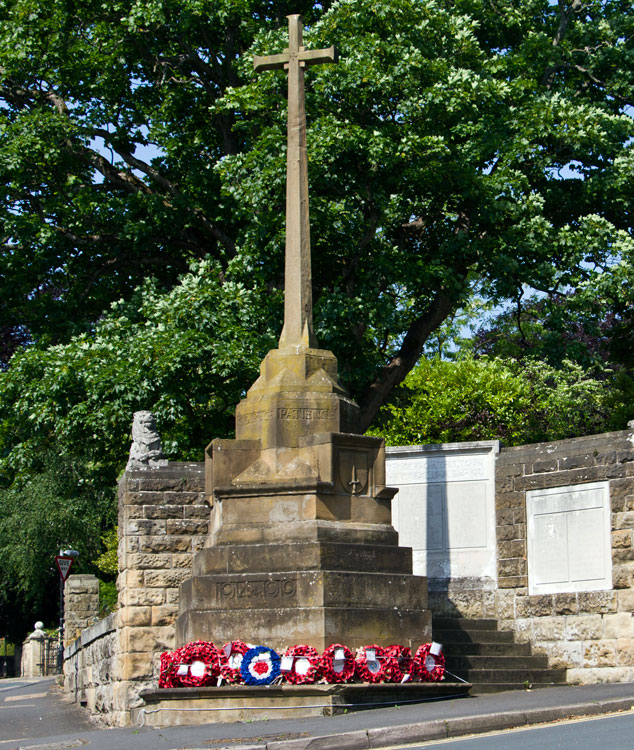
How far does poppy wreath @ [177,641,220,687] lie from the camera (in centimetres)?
1104

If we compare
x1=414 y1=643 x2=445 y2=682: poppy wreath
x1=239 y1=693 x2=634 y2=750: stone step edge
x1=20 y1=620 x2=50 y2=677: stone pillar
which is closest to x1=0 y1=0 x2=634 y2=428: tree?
x1=414 y1=643 x2=445 y2=682: poppy wreath

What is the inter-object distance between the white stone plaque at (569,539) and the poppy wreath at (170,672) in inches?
189

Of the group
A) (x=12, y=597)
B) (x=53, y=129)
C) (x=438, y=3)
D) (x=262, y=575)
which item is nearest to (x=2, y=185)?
(x=53, y=129)

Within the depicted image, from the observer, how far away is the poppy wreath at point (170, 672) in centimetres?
1130

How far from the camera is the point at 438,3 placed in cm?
2075

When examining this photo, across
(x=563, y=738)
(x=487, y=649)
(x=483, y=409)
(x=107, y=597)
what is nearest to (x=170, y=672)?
(x=487, y=649)

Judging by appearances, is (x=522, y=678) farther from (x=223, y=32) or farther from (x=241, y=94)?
(x=223, y=32)

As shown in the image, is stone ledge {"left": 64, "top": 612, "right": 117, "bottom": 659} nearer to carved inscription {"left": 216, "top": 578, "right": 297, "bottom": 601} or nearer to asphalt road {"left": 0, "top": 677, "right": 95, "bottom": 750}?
asphalt road {"left": 0, "top": 677, "right": 95, "bottom": 750}

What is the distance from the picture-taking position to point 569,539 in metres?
13.9

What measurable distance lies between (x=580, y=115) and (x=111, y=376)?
8673 millimetres

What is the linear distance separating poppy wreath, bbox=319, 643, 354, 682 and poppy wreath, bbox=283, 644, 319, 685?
6 cm

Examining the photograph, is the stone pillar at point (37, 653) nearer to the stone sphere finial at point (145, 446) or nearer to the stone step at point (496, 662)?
the stone sphere finial at point (145, 446)

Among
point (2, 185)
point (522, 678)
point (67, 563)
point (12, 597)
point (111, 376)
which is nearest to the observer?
point (522, 678)

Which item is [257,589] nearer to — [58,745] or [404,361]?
[58,745]
